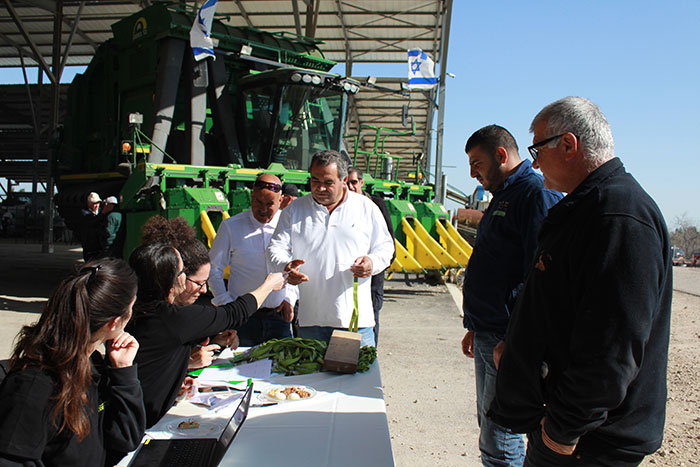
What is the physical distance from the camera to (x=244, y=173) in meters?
8.19

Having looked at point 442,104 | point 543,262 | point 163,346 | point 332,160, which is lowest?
point 163,346

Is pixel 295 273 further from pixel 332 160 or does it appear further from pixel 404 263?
pixel 404 263

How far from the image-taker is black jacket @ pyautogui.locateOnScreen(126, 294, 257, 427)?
2.30m

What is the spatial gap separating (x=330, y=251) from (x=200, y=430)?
150 centimetres

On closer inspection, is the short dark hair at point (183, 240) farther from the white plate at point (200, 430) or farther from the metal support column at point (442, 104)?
the metal support column at point (442, 104)

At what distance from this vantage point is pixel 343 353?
282 cm

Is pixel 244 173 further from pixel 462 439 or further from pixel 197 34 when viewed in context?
pixel 462 439

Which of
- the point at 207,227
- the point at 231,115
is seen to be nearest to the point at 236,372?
the point at 207,227

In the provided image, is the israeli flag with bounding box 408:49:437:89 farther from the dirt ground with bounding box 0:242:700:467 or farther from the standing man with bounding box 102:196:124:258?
the standing man with bounding box 102:196:124:258

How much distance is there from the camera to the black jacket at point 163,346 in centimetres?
230

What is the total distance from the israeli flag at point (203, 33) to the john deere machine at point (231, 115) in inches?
16.5

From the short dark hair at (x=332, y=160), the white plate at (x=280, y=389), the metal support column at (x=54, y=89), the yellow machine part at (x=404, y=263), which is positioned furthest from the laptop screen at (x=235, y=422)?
the metal support column at (x=54, y=89)

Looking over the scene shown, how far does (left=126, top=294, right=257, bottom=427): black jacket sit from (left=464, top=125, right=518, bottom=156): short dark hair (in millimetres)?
1569

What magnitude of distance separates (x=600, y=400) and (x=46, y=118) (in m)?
34.0
